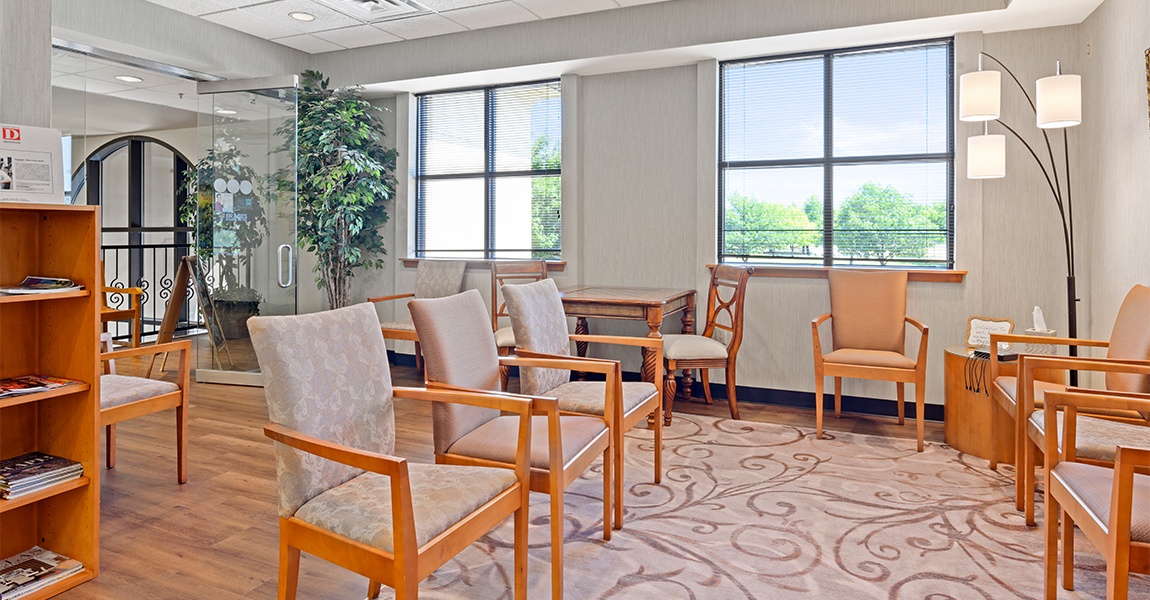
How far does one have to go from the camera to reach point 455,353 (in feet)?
8.10

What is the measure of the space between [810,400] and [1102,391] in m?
2.55

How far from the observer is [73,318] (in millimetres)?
2432

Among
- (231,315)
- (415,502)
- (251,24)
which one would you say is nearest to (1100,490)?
(415,502)

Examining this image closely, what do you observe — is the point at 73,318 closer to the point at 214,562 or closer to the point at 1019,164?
the point at 214,562

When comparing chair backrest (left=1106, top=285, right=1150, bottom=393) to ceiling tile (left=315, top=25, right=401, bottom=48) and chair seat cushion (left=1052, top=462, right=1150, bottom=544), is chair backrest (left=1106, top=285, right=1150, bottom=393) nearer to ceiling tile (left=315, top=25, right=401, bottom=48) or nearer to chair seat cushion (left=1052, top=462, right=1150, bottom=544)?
chair seat cushion (left=1052, top=462, right=1150, bottom=544)

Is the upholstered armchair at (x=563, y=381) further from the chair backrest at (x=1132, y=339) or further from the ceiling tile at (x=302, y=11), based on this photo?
the ceiling tile at (x=302, y=11)

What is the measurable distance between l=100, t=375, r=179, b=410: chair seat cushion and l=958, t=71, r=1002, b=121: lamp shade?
416cm

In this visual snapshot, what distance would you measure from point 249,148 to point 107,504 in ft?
10.4

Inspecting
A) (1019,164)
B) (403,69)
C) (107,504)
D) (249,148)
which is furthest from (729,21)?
(107,504)

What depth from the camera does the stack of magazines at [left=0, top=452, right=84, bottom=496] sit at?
224 cm

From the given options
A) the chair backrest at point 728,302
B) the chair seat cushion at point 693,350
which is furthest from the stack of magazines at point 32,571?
the chair backrest at point 728,302

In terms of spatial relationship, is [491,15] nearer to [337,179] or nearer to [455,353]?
[337,179]

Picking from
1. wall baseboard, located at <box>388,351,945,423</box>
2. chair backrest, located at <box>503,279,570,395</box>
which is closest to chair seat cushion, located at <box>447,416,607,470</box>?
chair backrest, located at <box>503,279,570,395</box>

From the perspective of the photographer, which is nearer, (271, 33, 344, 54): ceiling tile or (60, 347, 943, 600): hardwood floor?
(60, 347, 943, 600): hardwood floor
